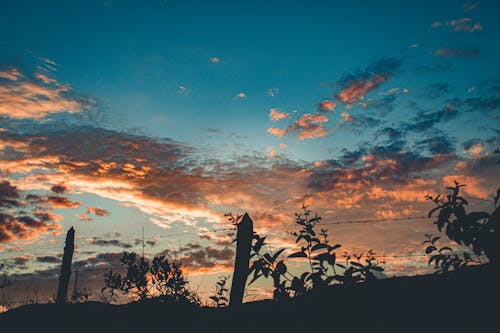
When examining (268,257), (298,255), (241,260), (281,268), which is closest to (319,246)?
(298,255)

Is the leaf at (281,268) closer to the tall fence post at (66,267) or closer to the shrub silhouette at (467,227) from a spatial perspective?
the shrub silhouette at (467,227)

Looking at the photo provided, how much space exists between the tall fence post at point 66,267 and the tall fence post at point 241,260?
7.03 meters

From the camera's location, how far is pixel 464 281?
5.02 m

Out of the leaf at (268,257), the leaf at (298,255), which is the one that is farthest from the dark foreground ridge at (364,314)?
the leaf at (268,257)

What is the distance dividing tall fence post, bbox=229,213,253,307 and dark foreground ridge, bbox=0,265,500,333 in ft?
1.00

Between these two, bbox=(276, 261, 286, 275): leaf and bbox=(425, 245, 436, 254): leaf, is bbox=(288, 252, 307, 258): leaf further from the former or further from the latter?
bbox=(425, 245, 436, 254): leaf

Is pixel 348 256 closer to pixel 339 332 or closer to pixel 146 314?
pixel 339 332

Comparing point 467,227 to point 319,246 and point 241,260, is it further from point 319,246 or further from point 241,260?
point 241,260

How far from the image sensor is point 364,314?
4961mm

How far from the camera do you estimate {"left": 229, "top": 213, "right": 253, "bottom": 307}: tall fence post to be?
605cm

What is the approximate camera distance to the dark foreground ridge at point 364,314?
4.41 m

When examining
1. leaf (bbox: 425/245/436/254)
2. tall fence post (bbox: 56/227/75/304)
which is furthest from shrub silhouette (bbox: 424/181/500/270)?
tall fence post (bbox: 56/227/75/304)

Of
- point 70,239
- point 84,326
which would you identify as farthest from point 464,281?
point 70,239

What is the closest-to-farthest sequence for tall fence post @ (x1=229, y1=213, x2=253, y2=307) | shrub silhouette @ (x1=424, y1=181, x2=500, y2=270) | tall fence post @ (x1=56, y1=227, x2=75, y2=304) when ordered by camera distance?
shrub silhouette @ (x1=424, y1=181, x2=500, y2=270), tall fence post @ (x1=229, y1=213, x2=253, y2=307), tall fence post @ (x1=56, y1=227, x2=75, y2=304)
